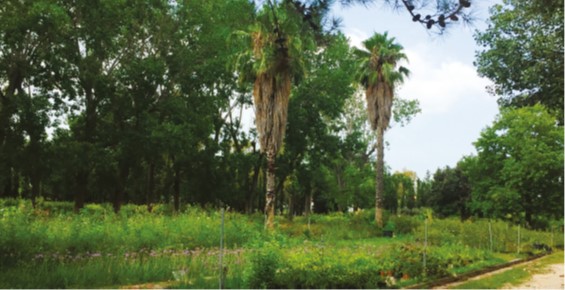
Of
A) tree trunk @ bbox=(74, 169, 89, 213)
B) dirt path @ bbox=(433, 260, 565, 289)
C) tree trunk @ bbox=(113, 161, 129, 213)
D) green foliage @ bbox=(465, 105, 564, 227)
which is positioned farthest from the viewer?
green foliage @ bbox=(465, 105, 564, 227)

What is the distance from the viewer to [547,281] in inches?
476

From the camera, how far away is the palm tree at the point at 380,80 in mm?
29156

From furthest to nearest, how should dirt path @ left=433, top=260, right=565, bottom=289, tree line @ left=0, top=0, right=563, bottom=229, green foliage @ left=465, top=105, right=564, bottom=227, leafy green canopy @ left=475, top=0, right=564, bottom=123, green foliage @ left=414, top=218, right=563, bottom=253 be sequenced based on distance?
green foliage @ left=465, top=105, right=564, bottom=227, tree line @ left=0, top=0, right=563, bottom=229, green foliage @ left=414, top=218, right=563, bottom=253, leafy green canopy @ left=475, top=0, right=564, bottom=123, dirt path @ left=433, top=260, right=565, bottom=289

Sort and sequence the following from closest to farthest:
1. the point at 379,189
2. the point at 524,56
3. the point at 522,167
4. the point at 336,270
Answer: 1. the point at 336,270
2. the point at 524,56
3. the point at 379,189
4. the point at 522,167

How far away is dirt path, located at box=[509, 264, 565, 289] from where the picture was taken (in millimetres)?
11028

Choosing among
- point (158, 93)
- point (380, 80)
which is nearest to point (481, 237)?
point (380, 80)

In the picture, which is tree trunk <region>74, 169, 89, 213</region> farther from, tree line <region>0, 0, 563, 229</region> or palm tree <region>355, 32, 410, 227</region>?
palm tree <region>355, 32, 410, 227</region>

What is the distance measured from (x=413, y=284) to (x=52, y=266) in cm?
699

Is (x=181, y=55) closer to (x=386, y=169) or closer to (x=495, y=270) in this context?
(x=495, y=270)

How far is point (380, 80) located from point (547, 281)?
18667mm

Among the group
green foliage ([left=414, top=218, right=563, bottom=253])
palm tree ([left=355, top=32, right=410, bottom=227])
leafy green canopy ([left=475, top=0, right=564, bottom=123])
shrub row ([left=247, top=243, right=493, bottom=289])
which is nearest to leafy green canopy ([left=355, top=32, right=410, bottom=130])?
palm tree ([left=355, top=32, right=410, bottom=227])

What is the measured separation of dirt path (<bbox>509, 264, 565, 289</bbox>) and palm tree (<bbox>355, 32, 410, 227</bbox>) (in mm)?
14703

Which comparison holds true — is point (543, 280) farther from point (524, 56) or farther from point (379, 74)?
point (379, 74)

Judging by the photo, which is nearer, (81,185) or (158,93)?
(81,185)
